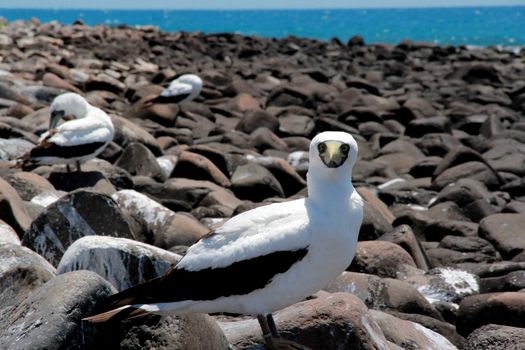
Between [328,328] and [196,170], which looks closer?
[328,328]

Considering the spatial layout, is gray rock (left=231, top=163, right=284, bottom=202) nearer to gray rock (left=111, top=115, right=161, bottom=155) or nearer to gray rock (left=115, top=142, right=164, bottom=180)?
gray rock (left=115, top=142, right=164, bottom=180)

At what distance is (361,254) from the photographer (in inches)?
264

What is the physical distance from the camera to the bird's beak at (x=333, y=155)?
4133 millimetres

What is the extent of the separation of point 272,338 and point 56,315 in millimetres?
1035

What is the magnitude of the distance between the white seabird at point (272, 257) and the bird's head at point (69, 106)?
20.0ft

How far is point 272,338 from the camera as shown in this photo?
428cm

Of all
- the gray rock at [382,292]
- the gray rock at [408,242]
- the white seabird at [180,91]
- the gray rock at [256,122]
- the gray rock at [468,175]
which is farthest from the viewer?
the white seabird at [180,91]

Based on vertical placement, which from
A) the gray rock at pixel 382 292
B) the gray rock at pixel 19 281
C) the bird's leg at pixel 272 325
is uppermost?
the gray rock at pixel 19 281

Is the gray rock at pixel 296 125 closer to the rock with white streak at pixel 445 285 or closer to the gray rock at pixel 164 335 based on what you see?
the rock with white streak at pixel 445 285

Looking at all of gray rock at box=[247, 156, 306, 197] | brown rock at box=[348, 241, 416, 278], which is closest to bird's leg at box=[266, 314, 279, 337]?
brown rock at box=[348, 241, 416, 278]

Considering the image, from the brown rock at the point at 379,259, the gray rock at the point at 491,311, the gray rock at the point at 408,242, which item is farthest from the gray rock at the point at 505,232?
the gray rock at the point at 491,311

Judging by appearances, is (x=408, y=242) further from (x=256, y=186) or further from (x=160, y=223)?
(x=256, y=186)

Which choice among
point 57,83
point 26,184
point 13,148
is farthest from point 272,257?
point 57,83

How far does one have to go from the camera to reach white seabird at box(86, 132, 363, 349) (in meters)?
4.14
